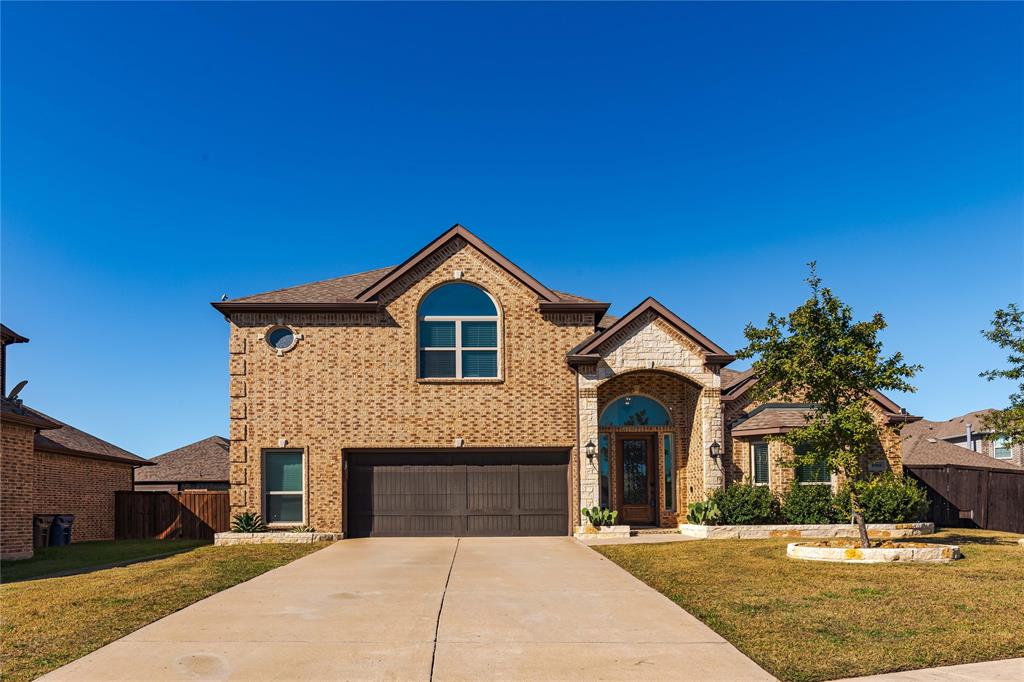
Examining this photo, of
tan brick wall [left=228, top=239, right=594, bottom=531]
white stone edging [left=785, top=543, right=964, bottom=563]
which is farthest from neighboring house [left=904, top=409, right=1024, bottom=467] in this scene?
white stone edging [left=785, top=543, right=964, bottom=563]

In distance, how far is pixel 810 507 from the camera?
20375 millimetres

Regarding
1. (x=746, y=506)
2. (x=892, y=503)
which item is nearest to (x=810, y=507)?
(x=746, y=506)

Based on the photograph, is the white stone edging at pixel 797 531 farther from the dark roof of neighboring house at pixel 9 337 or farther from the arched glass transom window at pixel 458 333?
the dark roof of neighboring house at pixel 9 337

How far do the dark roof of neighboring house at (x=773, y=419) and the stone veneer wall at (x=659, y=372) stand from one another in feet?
3.15

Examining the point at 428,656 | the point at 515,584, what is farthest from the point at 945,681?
the point at 515,584

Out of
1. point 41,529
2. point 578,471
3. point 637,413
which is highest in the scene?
point 637,413

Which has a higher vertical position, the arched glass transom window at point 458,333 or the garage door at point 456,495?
the arched glass transom window at point 458,333

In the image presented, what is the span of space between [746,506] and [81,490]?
18.0 m

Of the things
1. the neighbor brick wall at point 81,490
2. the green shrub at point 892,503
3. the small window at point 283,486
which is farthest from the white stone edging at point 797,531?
the neighbor brick wall at point 81,490

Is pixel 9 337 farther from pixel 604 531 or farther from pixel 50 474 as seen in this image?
pixel 604 531

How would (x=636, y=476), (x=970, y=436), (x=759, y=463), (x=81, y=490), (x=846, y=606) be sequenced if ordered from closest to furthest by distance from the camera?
(x=846, y=606), (x=759, y=463), (x=636, y=476), (x=81, y=490), (x=970, y=436)

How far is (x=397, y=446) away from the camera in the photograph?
2122cm

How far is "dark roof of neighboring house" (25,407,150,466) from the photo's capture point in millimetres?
21047

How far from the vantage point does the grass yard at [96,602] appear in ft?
26.7
